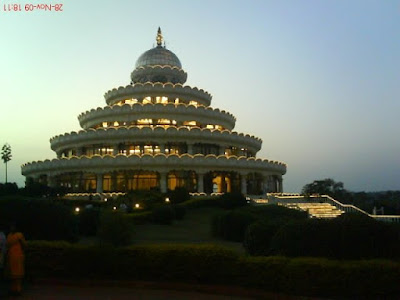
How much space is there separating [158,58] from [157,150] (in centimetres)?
2299

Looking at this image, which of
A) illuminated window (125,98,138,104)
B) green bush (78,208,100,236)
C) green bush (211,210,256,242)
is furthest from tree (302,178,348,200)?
green bush (78,208,100,236)

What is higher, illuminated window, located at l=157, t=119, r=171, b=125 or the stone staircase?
illuminated window, located at l=157, t=119, r=171, b=125

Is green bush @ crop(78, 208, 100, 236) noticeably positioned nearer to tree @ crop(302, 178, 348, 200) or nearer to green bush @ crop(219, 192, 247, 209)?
green bush @ crop(219, 192, 247, 209)

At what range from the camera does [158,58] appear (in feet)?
252

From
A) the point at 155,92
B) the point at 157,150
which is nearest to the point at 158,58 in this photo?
the point at 155,92

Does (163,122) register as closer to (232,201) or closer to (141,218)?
(232,201)

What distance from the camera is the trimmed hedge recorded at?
1173 centimetres

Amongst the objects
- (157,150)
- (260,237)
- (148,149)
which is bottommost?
(260,237)

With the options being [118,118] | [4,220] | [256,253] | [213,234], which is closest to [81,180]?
[118,118]

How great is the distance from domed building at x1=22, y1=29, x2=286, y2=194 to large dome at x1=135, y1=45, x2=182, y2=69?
1090 cm

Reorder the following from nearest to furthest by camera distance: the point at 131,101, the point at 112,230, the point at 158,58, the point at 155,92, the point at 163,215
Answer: the point at 112,230 → the point at 163,215 → the point at 155,92 → the point at 131,101 → the point at 158,58

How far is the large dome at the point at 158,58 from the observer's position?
3017 inches

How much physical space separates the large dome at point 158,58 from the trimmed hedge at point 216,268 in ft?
210

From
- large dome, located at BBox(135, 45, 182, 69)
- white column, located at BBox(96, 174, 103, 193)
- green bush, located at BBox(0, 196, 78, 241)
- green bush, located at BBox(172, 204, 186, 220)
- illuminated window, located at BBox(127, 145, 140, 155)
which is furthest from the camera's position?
large dome, located at BBox(135, 45, 182, 69)
